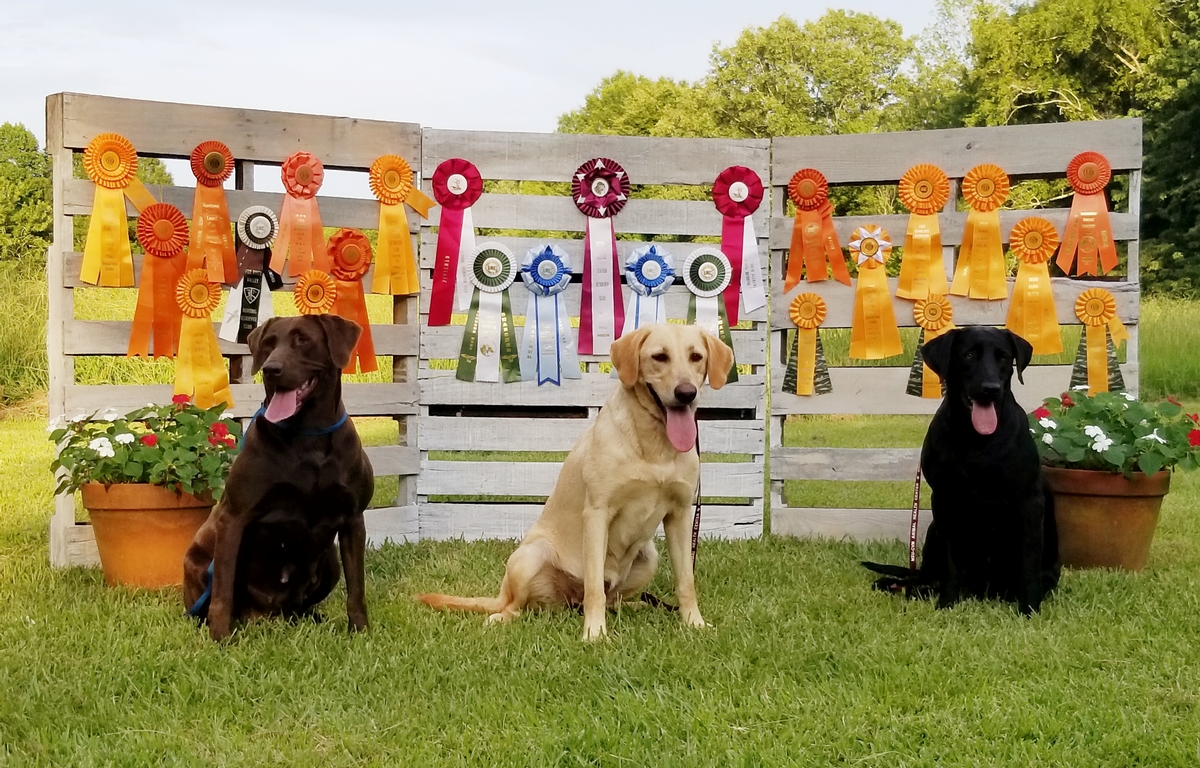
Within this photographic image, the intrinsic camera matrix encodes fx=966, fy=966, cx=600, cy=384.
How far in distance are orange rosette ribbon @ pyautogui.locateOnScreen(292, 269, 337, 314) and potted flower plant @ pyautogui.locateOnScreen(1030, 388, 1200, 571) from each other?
11.6 ft

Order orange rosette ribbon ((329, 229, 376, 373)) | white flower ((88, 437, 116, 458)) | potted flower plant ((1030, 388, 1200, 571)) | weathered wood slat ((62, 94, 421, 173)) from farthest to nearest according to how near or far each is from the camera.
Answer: orange rosette ribbon ((329, 229, 376, 373))
weathered wood slat ((62, 94, 421, 173))
potted flower plant ((1030, 388, 1200, 571))
white flower ((88, 437, 116, 458))

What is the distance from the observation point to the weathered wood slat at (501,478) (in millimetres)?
5367

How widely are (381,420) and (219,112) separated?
269 inches

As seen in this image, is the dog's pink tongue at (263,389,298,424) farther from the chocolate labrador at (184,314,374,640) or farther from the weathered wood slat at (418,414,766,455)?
the weathered wood slat at (418,414,766,455)

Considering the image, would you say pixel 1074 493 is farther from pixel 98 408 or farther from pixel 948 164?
pixel 98 408

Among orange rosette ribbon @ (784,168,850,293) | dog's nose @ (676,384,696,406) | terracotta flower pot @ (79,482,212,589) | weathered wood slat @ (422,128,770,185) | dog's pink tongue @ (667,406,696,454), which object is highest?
weathered wood slat @ (422,128,770,185)

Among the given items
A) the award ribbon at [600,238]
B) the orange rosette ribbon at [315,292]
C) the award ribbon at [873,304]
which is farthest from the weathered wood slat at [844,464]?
the orange rosette ribbon at [315,292]

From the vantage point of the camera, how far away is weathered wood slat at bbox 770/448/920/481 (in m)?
5.37

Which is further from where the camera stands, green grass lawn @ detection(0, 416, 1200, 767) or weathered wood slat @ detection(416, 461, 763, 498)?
weathered wood slat @ detection(416, 461, 763, 498)

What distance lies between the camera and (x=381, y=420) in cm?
1134

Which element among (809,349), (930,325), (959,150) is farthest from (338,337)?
(959,150)

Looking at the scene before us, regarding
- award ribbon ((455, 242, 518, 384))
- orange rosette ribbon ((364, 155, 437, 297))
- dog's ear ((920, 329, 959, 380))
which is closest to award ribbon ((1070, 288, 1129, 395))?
dog's ear ((920, 329, 959, 380))

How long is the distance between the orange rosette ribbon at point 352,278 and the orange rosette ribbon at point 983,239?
3.14 metres

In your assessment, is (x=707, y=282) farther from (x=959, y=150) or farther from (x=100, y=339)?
(x=100, y=339)
